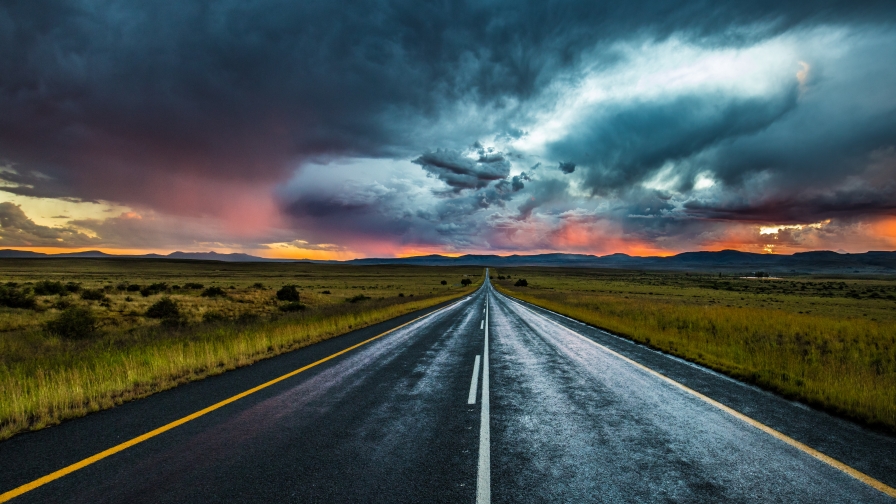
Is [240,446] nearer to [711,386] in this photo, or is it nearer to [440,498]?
[440,498]

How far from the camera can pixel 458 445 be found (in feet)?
16.2

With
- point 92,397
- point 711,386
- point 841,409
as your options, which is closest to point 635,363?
point 711,386

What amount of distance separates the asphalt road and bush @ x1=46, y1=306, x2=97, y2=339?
15.6 m

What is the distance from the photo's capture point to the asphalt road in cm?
384

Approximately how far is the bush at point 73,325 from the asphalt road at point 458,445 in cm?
1558

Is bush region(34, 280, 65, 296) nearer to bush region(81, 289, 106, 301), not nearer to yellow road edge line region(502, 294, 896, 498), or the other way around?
bush region(81, 289, 106, 301)

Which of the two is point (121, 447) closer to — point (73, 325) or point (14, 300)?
point (73, 325)

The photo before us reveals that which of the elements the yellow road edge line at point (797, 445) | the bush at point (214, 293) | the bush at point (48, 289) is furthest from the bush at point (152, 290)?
the yellow road edge line at point (797, 445)

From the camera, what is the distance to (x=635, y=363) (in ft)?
32.5

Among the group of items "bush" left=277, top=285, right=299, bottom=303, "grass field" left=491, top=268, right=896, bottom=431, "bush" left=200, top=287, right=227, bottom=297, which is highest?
"grass field" left=491, top=268, right=896, bottom=431

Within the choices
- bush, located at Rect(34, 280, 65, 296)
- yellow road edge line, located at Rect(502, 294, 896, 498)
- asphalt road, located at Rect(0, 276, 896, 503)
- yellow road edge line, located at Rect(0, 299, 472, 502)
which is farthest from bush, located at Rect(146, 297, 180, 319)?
yellow road edge line, located at Rect(502, 294, 896, 498)

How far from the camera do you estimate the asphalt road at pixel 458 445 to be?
3.84 m

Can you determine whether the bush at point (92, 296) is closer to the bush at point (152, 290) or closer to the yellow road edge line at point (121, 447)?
the bush at point (152, 290)

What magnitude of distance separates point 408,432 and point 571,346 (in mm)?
8512
